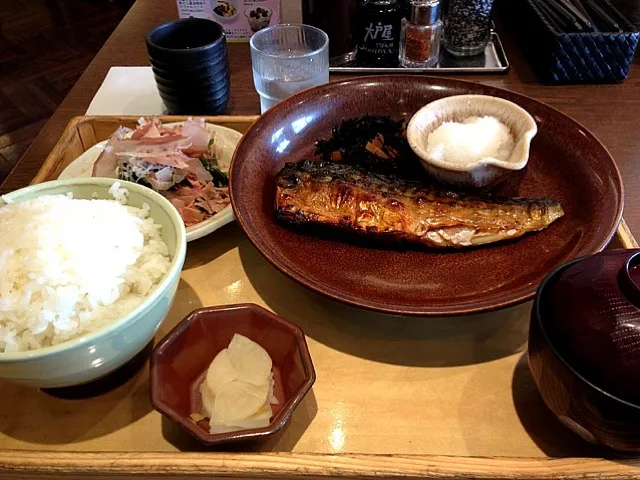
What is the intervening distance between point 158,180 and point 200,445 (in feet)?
2.10

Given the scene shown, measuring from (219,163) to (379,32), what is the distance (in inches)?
32.7

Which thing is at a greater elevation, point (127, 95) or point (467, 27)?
point (467, 27)

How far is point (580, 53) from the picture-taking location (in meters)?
1.74

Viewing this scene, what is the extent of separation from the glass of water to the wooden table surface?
148 mm

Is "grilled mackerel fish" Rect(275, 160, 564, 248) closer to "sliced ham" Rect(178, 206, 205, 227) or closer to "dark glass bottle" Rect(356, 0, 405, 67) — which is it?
"sliced ham" Rect(178, 206, 205, 227)

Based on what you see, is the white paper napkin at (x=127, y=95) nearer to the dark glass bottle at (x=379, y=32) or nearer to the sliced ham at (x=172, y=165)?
the sliced ham at (x=172, y=165)

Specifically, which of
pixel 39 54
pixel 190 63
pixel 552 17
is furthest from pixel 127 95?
pixel 39 54

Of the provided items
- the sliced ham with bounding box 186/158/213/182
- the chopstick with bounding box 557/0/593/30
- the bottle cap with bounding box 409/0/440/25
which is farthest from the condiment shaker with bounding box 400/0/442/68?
the sliced ham with bounding box 186/158/213/182

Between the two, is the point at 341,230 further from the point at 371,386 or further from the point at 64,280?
the point at 64,280

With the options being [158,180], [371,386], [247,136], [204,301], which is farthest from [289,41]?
[371,386]

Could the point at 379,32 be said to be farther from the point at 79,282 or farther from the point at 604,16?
the point at 79,282

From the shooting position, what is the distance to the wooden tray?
776mm

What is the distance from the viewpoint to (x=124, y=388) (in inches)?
36.6

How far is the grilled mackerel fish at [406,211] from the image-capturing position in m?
1.10
